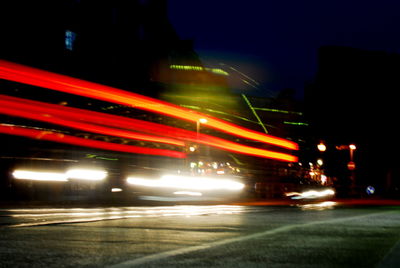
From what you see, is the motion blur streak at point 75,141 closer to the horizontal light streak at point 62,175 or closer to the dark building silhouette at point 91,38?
the horizontal light streak at point 62,175

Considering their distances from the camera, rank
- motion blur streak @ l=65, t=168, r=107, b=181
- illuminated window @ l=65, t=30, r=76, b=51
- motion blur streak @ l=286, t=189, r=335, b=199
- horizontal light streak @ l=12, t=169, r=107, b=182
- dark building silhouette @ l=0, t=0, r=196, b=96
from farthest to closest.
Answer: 1. illuminated window @ l=65, t=30, r=76, b=51
2. dark building silhouette @ l=0, t=0, r=196, b=96
3. motion blur streak @ l=286, t=189, r=335, b=199
4. motion blur streak @ l=65, t=168, r=107, b=181
5. horizontal light streak @ l=12, t=169, r=107, b=182

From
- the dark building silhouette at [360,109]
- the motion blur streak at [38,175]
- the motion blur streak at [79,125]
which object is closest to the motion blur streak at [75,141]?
the motion blur streak at [79,125]

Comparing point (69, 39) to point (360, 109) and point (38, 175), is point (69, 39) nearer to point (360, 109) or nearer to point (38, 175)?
point (38, 175)

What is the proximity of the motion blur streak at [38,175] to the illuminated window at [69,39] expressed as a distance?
29013mm

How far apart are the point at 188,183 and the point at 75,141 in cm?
968

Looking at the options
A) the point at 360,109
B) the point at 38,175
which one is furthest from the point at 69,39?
the point at 360,109

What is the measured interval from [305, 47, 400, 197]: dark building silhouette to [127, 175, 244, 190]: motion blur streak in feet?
110

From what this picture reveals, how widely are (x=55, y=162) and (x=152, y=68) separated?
5497 centimetres

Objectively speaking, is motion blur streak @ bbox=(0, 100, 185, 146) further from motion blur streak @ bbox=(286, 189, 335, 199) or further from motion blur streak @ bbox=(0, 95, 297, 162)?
motion blur streak @ bbox=(286, 189, 335, 199)

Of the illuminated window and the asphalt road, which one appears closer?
the asphalt road

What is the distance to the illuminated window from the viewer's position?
167 feet

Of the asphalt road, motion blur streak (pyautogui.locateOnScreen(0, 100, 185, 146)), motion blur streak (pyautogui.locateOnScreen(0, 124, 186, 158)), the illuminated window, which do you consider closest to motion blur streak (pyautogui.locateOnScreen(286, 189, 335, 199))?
motion blur streak (pyautogui.locateOnScreen(0, 124, 186, 158))

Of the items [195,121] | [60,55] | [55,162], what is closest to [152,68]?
[60,55]

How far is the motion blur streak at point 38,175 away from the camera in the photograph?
2217 cm
